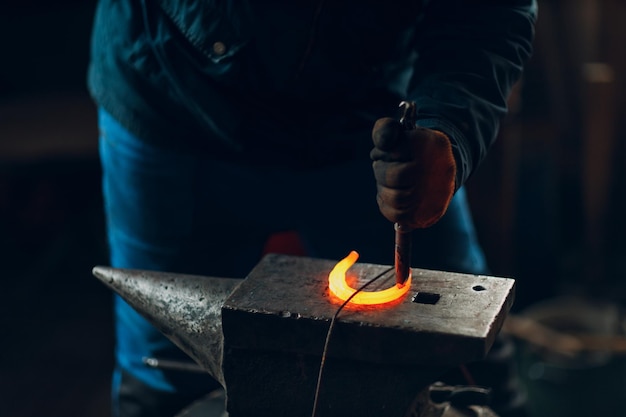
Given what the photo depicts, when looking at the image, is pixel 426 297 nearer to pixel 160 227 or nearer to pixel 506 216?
pixel 160 227

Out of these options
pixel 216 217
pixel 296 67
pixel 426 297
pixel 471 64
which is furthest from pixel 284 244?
pixel 426 297

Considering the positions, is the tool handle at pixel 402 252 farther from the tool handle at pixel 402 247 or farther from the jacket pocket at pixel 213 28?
the jacket pocket at pixel 213 28

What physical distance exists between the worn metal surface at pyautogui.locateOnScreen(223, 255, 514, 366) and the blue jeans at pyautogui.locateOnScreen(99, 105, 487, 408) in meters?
0.42

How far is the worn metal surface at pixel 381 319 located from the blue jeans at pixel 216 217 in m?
0.42

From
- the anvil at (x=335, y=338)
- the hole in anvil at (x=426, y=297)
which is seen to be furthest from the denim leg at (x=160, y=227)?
the hole in anvil at (x=426, y=297)

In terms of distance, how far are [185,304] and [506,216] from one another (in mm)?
1894

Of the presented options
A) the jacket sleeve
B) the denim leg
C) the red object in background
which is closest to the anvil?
the jacket sleeve

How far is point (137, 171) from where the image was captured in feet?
6.25

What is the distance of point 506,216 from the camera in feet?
10.5

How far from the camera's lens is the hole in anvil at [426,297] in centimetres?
142

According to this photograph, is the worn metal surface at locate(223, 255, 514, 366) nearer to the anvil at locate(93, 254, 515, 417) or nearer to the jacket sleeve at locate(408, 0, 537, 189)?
the anvil at locate(93, 254, 515, 417)

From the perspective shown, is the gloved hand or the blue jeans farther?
the blue jeans

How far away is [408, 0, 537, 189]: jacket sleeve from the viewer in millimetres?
1600

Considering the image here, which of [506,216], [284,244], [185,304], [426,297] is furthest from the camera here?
[506,216]
